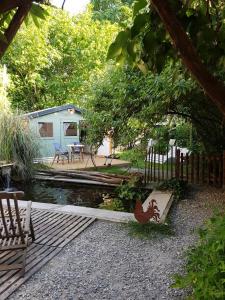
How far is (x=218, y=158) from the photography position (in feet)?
28.7

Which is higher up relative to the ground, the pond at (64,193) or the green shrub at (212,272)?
the green shrub at (212,272)

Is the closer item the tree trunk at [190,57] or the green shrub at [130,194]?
the tree trunk at [190,57]

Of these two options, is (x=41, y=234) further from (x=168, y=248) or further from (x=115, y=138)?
(x=115, y=138)

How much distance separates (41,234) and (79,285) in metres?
1.78

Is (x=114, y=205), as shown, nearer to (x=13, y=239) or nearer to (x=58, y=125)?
(x=13, y=239)

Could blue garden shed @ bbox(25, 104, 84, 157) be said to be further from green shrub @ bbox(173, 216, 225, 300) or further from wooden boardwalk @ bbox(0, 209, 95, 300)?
green shrub @ bbox(173, 216, 225, 300)

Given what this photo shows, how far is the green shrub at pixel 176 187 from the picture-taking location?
26.3ft

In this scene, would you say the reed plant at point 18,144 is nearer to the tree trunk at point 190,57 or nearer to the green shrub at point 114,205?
the green shrub at point 114,205

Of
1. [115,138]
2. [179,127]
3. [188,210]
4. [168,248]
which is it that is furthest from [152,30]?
[179,127]

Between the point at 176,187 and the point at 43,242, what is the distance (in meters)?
4.47

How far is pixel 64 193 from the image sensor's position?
31.0 ft

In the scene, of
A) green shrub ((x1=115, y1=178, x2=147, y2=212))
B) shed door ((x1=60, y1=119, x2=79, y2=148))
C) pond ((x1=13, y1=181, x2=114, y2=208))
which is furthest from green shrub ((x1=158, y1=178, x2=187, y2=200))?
shed door ((x1=60, y1=119, x2=79, y2=148))

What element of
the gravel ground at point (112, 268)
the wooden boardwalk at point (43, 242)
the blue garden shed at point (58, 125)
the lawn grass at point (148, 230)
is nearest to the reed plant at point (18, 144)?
the wooden boardwalk at point (43, 242)

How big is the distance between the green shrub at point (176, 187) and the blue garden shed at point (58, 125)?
28.5ft
